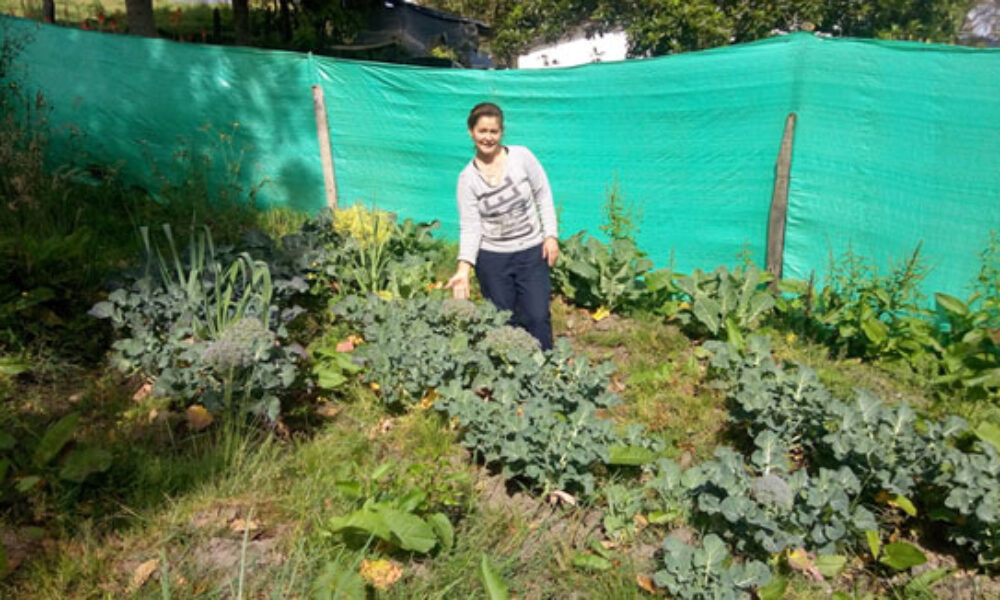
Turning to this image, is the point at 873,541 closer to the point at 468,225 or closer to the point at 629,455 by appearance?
the point at 629,455

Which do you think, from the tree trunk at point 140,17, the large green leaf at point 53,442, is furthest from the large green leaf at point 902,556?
the tree trunk at point 140,17

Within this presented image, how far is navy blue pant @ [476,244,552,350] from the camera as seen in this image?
11.9ft

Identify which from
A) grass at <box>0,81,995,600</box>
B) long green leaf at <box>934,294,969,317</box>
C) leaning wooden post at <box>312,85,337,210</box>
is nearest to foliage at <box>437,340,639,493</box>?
grass at <box>0,81,995,600</box>

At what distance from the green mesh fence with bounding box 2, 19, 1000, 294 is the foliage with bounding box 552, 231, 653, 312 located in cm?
50

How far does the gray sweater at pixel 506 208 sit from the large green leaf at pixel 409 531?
5.81 ft

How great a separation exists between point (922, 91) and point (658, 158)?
165cm

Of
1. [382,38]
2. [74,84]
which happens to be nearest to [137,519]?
[74,84]

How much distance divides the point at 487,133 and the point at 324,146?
10.9 ft

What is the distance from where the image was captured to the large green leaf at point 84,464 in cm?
217

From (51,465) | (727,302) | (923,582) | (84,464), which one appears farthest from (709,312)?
(51,465)

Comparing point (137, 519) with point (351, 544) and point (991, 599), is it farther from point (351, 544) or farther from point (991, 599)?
point (991, 599)

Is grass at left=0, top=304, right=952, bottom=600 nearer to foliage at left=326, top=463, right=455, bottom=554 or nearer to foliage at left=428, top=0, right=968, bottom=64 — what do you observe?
foliage at left=326, top=463, right=455, bottom=554

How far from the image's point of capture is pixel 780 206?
4.15m

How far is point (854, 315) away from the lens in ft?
12.0
